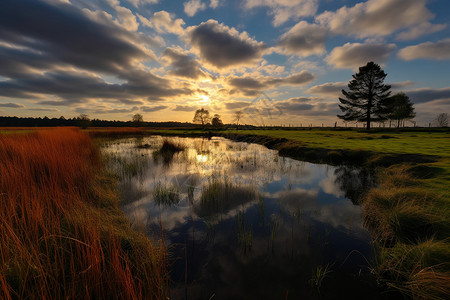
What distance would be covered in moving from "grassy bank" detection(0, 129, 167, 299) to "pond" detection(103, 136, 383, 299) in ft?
2.81

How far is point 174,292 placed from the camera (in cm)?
339

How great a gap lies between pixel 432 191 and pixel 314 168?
25.2ft

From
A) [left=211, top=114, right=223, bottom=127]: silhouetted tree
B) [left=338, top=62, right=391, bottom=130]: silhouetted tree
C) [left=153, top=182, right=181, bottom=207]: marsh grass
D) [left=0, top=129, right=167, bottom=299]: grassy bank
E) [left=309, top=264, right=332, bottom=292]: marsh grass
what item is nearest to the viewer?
[left=0, top=129, right=167, bottom=299]: grassy bank

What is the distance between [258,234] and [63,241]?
16.1 feet

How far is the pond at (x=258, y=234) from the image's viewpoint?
12.4 feet

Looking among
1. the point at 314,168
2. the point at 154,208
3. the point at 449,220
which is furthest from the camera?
the point at 314,168

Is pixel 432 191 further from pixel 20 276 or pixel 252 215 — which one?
pixel 20 276

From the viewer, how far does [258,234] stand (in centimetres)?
552

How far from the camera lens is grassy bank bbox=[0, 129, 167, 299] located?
2.49 meters

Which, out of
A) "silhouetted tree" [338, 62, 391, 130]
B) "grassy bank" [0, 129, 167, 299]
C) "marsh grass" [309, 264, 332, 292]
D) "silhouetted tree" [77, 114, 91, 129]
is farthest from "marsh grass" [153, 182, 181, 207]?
"silhouetted tree" [77, 114, 91, 129]

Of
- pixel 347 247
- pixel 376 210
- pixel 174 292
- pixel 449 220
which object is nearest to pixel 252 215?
pixel 347 247

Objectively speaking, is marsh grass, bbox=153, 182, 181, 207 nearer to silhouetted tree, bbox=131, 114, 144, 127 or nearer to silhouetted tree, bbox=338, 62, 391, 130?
silhouetted tree, bbox=338, 62, 391, 130

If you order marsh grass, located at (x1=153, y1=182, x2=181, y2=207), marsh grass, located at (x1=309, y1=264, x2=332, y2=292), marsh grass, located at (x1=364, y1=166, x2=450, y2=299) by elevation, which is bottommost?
marsh grass, located at (x1=309, y1=264, x2=332, y2=292)

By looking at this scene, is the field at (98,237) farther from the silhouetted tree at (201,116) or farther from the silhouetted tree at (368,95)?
the silhouetted tree at (201,116)
